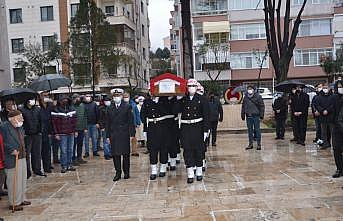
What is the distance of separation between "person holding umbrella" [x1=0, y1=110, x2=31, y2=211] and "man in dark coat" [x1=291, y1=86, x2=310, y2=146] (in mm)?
9269

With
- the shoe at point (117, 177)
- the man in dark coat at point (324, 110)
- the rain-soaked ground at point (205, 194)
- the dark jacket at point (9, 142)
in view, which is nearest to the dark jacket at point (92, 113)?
the rain-soaked ground at point (205, 194)

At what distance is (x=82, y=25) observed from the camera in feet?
113

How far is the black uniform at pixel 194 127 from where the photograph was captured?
948 cm

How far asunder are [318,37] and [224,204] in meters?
42.4

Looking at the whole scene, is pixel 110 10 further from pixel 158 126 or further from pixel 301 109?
pixel 158 126

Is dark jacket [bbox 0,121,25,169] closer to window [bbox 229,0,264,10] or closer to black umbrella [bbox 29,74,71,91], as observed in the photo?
black umbrella [bbox 29,74,71,91]

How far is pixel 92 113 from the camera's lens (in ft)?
45.2

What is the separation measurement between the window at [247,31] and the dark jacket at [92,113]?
1415 inches

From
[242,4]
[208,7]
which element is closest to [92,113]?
[242,4]

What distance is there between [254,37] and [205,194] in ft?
134

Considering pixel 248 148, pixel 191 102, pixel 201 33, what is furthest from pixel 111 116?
pixel 201 33

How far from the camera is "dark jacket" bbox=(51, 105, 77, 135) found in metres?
11.1

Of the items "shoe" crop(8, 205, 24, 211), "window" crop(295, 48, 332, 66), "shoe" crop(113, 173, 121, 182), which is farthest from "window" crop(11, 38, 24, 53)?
"shoe" crop(8, 205, 24, 211)

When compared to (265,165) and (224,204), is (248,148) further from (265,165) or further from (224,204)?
(224,204)
